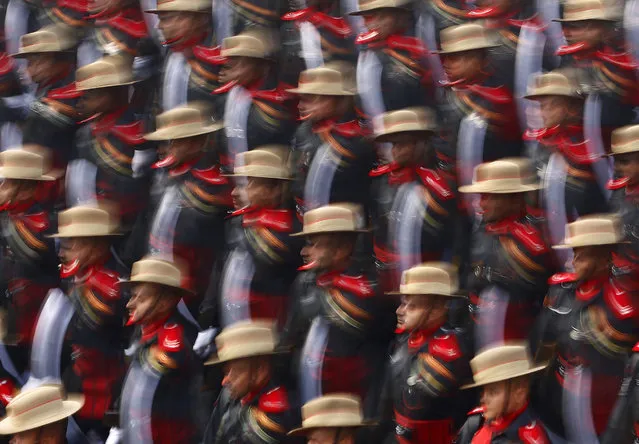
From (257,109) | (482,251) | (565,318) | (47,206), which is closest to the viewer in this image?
(565,318)

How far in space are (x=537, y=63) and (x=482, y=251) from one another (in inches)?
32.2

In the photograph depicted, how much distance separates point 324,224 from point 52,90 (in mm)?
2005

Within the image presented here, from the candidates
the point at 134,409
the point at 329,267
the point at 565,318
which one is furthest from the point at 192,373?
the point at 565,318

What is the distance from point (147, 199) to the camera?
7.13m

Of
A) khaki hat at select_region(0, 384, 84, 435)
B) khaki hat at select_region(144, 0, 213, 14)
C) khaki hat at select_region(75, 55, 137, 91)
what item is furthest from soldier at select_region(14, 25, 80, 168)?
khaki hat at select_region(0, 384, 84, 435)

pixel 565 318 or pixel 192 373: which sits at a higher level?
pixel 565 318

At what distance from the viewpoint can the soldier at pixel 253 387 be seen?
19.6ft

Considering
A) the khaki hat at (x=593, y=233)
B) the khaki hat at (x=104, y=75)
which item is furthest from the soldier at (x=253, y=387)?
the khaki hat at (x=104, y=75)

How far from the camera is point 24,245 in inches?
283

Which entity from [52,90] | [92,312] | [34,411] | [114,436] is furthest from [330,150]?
[52,90]

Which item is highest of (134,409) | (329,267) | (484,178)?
(484,178)

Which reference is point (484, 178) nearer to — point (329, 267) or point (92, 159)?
point (329, 267)

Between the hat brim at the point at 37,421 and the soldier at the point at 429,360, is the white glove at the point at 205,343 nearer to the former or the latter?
the hat brim at the point at 37,421

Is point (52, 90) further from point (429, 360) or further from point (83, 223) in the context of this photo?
point (429, 360)
